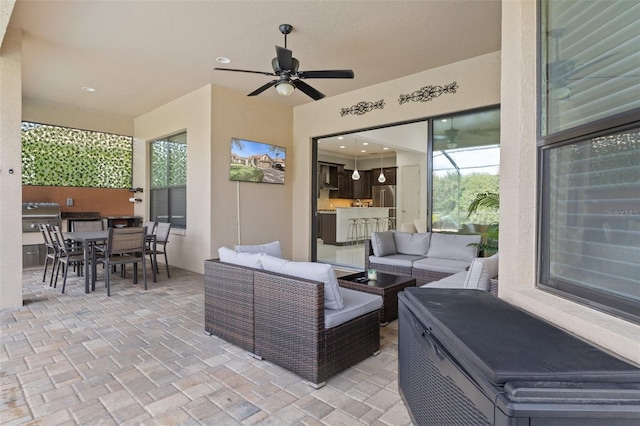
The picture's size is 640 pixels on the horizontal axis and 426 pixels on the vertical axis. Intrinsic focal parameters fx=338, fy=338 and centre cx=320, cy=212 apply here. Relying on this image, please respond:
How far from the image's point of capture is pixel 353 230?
1014 centimetres

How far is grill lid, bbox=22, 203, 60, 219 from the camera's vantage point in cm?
609

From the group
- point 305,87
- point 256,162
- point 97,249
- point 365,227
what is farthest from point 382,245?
point 365,227

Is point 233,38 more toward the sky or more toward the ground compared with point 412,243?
more toward the sky

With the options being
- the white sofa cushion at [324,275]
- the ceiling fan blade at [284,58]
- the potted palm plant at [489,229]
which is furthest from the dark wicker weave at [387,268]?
the ceiling fan blade at [284,58]

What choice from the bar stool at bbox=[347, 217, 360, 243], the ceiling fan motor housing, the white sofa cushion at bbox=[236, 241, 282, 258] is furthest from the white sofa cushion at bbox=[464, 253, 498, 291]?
the bar stool at bbox=[347, 217, 360, 243]

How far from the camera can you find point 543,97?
1.46 m

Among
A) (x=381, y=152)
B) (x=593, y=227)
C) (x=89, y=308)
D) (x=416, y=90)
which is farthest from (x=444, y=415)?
(x=381, y=152)

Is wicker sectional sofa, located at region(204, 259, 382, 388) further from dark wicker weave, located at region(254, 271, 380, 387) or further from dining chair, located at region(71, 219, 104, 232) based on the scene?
dining chair, located at region(71, 219, 104, 232)

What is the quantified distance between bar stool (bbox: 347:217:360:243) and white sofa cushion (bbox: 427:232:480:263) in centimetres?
512

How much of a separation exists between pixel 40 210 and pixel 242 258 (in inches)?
223

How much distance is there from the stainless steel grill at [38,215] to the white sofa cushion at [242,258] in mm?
5239

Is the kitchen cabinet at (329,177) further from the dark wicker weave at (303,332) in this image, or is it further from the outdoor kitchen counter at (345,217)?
the dark wicker weave at (303,332)

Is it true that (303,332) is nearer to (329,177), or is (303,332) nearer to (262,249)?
(262,249)

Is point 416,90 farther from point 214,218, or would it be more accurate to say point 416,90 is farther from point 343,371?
point 343,371
